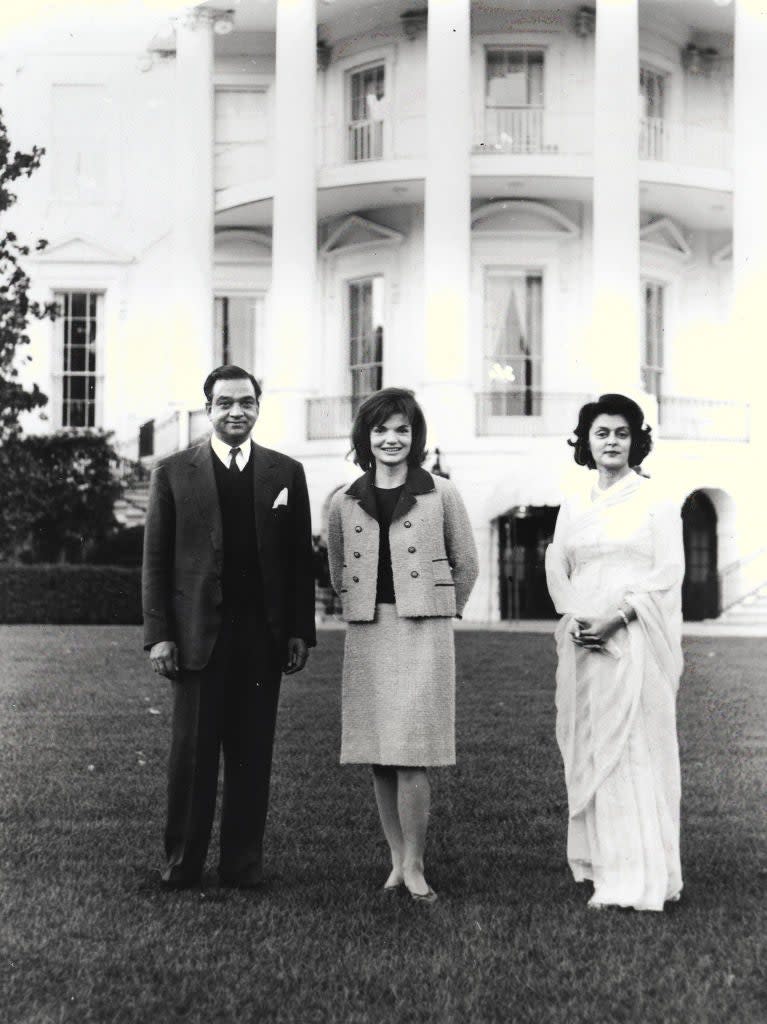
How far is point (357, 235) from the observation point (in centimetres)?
2877

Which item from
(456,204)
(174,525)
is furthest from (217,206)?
(174,525)

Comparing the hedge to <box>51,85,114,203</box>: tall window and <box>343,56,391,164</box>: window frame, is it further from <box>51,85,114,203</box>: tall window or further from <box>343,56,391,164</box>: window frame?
<box>51,85,114,203</box>: tall window

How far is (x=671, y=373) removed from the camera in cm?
2934

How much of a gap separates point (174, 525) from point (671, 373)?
2390cm

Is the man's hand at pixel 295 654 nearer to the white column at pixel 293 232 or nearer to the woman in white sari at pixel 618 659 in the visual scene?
→ the woman in white sari at pixel 618 659

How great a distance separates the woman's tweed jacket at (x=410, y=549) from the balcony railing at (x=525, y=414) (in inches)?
771

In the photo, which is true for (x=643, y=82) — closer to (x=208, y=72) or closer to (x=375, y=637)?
(x=208, y=72)

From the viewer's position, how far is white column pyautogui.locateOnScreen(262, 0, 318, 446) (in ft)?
87.6

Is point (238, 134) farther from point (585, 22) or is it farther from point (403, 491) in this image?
point (403, 491)

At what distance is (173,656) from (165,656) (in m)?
0.04

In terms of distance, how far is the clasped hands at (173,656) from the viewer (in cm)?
627

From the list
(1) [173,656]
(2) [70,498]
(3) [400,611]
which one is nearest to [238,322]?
(2) [70,498]

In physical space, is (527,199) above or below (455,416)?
above

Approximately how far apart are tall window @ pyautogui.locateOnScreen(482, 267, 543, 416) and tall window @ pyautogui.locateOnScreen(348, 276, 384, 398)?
6.67 feet
